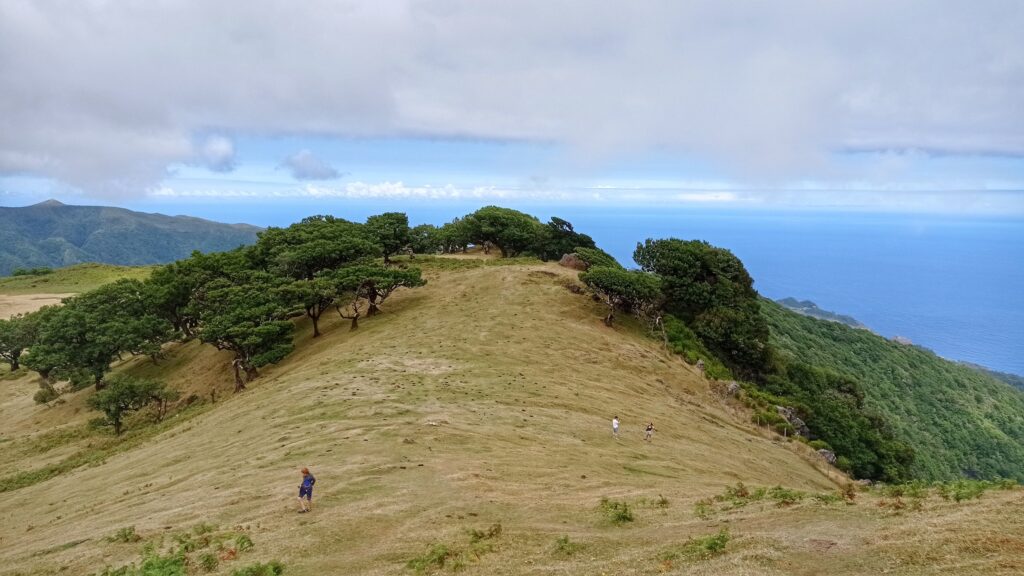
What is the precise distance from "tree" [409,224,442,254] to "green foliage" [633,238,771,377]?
1211 inches

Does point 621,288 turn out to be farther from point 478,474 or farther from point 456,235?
point 456,235

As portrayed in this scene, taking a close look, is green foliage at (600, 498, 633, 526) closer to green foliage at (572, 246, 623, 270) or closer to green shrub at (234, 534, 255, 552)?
green shrub at (234, 534, 255, 552)

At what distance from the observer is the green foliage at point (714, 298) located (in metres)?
52.3

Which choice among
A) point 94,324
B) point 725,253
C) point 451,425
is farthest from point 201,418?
point 725,253

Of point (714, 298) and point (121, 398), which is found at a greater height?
point (714, 298)

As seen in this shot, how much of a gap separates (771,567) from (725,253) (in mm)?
51687

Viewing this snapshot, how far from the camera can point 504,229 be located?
7875 centimetres

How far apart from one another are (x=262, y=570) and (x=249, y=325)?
3503 cm

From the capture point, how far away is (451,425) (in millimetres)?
25719

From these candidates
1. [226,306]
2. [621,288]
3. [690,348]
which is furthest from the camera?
[621,288]

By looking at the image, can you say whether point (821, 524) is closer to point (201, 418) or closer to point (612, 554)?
point (612, 554)

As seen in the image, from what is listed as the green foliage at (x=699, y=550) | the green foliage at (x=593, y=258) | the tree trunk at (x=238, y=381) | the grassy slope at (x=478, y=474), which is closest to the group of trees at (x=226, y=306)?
the tree trunk at (x=238, y=381)

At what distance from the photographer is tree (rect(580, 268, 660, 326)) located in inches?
1993

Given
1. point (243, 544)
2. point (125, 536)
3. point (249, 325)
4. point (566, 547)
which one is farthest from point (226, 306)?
point (566, 547)
